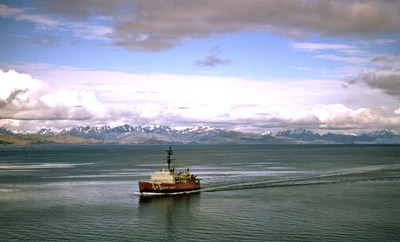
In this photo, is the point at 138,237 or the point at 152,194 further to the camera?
the point at 152,194

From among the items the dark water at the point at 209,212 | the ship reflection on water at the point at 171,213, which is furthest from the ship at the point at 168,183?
the dark water at the point at 209,212

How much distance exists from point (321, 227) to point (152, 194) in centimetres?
4870

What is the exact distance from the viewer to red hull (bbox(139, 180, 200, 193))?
101 meters

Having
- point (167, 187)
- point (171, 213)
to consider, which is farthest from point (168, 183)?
point (171, 213)

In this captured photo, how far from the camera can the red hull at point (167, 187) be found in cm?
10100

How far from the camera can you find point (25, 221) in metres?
70.4

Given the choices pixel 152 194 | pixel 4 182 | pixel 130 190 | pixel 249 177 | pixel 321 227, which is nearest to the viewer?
pixel 321 227

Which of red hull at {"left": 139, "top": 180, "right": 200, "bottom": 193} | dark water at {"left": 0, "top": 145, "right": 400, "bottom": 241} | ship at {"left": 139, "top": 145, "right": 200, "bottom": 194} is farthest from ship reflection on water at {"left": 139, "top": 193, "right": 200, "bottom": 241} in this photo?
ship at {"left": 139, "top": 145, "right": 200, "bottom": 194}

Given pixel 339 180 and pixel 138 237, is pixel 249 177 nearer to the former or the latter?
pixel 339 180

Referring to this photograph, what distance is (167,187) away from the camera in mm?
103438

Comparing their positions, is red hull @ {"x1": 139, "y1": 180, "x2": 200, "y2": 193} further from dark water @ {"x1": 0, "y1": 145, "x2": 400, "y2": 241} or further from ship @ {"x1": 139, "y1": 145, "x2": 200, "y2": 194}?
dark water @ {"x1": 0, "y1": 145, "x2": 400, "y2": 241}

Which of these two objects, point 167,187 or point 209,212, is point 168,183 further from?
point 209,212

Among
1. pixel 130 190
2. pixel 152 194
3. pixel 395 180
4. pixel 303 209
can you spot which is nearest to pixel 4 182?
pixel 130 190

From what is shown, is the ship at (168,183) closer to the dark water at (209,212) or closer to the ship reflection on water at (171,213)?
the ship reflection on water at (171,213)
